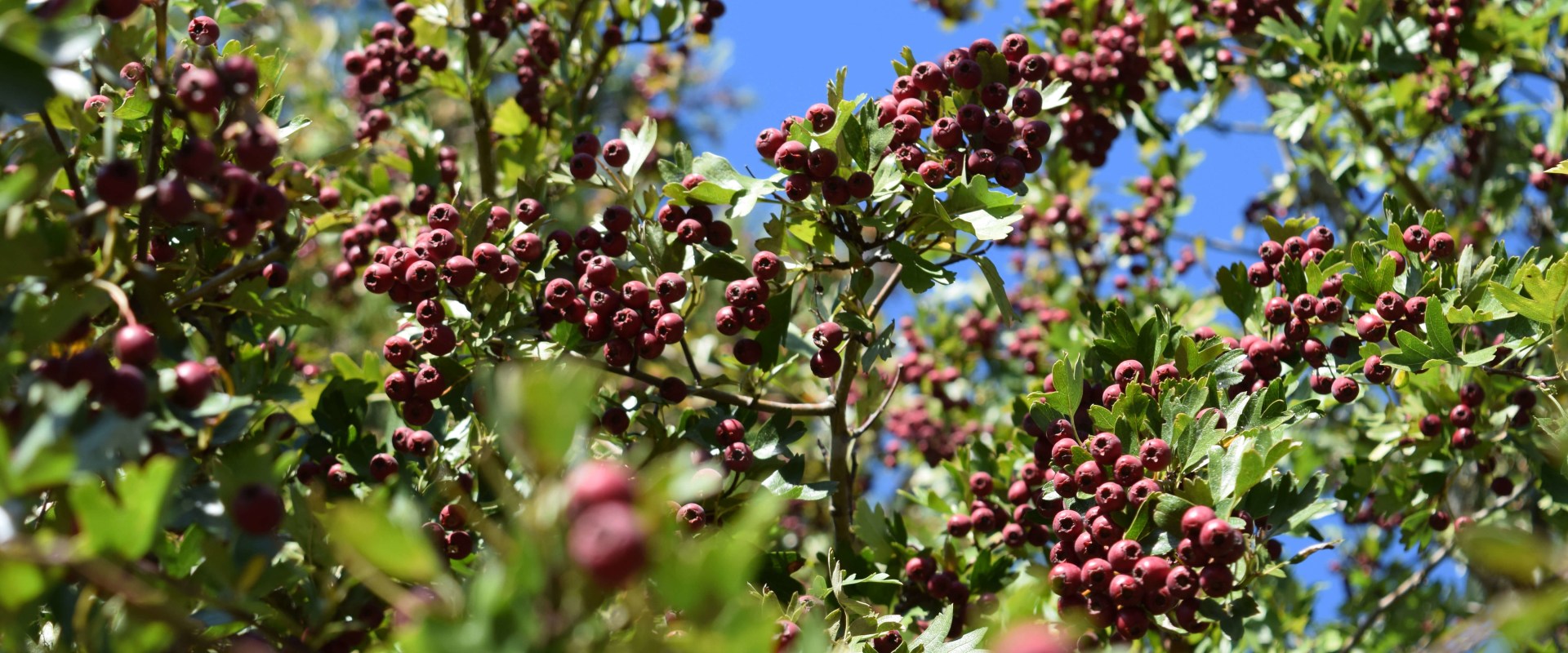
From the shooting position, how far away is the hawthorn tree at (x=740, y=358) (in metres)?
1.33

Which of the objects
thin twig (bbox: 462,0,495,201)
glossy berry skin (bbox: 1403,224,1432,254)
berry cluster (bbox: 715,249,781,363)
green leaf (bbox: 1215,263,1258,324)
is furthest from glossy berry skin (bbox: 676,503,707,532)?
thin twig (bbox: 462,0,495,201)

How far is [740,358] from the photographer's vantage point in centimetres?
273

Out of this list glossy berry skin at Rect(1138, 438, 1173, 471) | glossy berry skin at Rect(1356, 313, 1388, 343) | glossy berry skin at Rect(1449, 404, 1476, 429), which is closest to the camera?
glossy berry skin at Rect(1138, 438, 1173, 471)

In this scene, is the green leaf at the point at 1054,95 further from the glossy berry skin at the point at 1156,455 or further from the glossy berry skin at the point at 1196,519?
the glossy berry skin at the point at 1196,519

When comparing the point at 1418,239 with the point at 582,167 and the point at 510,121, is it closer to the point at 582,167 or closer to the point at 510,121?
the point at 582,167

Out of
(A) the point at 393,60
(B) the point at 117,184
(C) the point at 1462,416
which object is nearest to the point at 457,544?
(B) the point at 117,184

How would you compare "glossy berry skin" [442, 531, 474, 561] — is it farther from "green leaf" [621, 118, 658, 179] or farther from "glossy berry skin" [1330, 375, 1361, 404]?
"glossy berry skin" [1330, 375, 1361, 404]

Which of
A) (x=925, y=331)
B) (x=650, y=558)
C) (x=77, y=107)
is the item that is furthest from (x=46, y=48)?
(x=925, y=331)

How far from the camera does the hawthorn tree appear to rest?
133 centimetres

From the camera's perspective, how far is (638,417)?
8.70 feet

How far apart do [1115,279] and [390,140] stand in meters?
2.97

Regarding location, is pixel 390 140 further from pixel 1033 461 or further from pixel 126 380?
pixel 126 380

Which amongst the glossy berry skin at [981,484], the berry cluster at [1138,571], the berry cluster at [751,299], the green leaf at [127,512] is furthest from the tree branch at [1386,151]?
the green leaf at [127,512]

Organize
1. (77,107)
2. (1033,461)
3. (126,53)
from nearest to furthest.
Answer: (77,107) → (126,53) → (1033,461)
